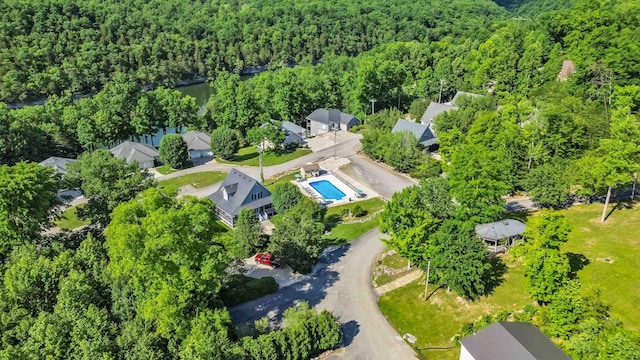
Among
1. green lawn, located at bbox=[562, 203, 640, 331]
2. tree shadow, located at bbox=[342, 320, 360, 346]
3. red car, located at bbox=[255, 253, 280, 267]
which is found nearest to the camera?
tree shadow, located at bbox=[342, 320, 360, 346]

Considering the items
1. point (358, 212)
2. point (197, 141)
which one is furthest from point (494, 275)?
point (197, 141)

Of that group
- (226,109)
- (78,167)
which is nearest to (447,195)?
(78,167)


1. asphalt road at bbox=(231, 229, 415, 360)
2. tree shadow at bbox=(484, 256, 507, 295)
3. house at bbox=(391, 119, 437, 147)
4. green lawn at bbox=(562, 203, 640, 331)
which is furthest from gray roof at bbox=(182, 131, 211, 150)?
green lawn at bbox=(562, 203, 640, 331)

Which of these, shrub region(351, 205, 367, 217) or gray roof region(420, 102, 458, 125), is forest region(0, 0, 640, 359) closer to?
gray roof region(420, 102, 458, 125)

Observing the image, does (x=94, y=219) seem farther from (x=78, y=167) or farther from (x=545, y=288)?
(x=545, y=288)

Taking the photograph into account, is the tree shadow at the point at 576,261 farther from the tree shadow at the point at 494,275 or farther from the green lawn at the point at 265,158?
the green lawn at the point at 265,158

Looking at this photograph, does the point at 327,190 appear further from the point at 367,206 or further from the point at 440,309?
the point at 440,309
